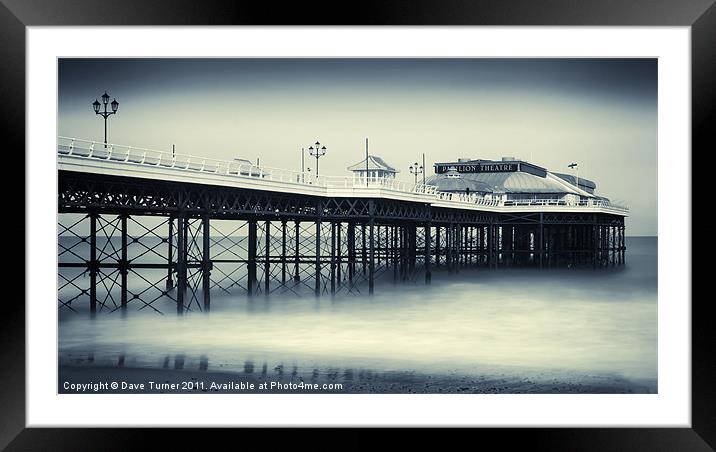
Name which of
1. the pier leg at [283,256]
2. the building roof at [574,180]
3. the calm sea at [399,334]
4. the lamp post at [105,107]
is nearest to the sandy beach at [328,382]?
the calm sea at [399,334]

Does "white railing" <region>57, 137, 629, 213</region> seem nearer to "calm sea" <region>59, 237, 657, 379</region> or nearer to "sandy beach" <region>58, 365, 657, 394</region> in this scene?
"calm sea" <region>59, 237, 657, 379</region>

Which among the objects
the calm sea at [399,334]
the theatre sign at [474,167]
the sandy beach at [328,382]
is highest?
the theatre sign at [474,167]

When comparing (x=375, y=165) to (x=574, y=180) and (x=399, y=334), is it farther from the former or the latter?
(x=574, y=180)

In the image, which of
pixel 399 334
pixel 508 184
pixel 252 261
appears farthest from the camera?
pixel 508 184

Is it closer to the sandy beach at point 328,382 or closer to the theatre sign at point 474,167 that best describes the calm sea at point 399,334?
the sandy beach at point 328,382

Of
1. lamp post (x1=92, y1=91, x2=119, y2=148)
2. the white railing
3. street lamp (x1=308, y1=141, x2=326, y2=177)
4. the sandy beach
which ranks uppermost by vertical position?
lamp post (x1=92, y1=91, x2=119, y2=148)

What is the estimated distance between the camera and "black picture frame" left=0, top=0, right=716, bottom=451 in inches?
607

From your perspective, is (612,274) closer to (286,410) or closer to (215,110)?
(215,110)

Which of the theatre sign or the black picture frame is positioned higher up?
the theatre sign

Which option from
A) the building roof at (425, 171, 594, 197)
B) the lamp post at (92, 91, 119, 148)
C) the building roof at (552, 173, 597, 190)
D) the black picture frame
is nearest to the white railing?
the lamp post at (92, 91, 119, 148)
